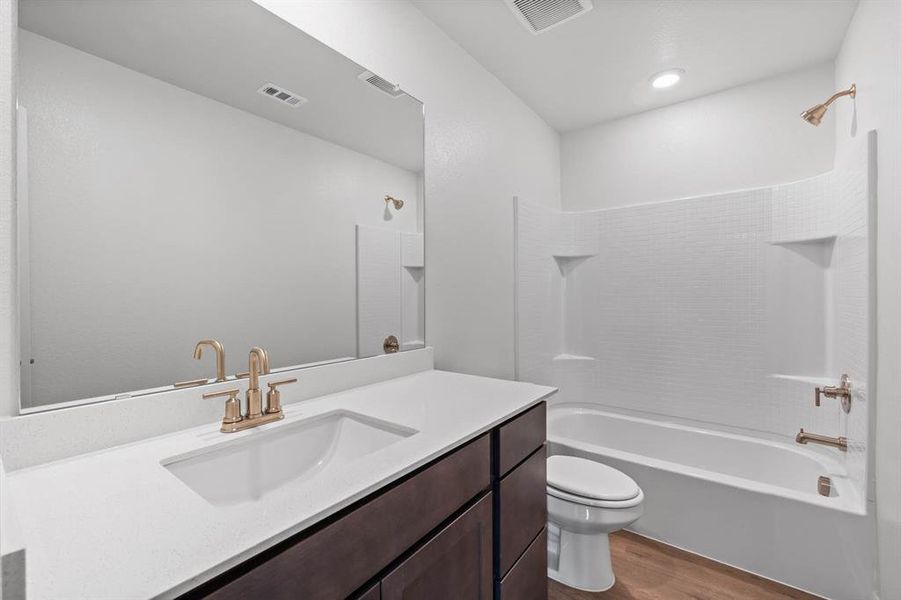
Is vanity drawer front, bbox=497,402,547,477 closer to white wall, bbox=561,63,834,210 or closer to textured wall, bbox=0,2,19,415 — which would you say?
textured wall, bbox=0,2,19,415

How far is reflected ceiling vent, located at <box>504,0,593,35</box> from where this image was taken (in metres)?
1.72

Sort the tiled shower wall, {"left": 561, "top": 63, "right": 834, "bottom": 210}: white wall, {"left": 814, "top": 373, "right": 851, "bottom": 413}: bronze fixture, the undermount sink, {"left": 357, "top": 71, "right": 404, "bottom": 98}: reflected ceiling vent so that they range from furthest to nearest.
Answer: {"left": 561, "top": 63, "right": 834, "bottom": 210}: white wall
the tiled shower wall
{"left": 814, "top": 373, "right": 851, "bottom": 413}: bronze fixture
{"left": 357, "top": 71, "right": 404, "bottom": 98}: reflected ceiling vent
the undermount sink

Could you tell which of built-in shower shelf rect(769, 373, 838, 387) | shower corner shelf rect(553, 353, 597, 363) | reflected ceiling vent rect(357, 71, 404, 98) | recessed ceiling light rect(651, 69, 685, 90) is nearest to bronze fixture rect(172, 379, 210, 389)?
reflected ceiling vent rect(357, 71, 404, 98)

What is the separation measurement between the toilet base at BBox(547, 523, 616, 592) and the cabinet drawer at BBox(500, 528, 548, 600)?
455mm

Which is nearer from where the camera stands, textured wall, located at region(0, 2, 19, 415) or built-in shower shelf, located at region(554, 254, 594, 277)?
textured wall, located at region(0, 2, 19, 415)

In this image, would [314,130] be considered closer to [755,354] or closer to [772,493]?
[772,493]

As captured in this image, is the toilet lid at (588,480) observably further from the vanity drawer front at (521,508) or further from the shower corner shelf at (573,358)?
the shower corner shelf at (573,358)

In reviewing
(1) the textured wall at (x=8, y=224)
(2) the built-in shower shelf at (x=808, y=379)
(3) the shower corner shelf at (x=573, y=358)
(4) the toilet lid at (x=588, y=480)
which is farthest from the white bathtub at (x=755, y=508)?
(1) the textured wall at (x=8, y=224)

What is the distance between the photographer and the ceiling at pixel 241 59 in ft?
2.98

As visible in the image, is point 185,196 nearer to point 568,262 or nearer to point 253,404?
point 253,404

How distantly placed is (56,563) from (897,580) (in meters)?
2.21

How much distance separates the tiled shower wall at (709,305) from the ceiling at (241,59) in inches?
45.9

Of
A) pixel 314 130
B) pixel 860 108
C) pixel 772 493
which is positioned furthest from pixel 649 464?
pixel 314 130

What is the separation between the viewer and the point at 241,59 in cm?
118
